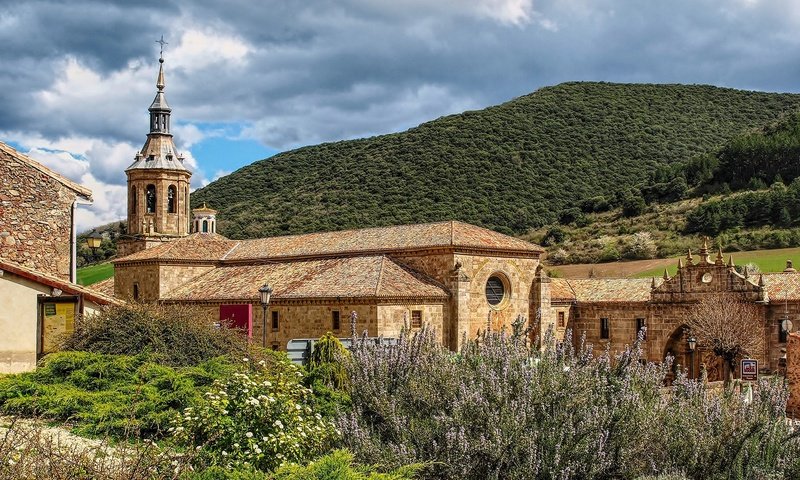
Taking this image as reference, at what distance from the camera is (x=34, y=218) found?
16703mm

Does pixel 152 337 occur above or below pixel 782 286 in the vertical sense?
below

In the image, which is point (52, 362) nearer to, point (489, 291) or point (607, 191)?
point (489, 291)

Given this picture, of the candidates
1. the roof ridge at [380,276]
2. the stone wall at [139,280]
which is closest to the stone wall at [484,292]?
the roof ridge at [380,276]

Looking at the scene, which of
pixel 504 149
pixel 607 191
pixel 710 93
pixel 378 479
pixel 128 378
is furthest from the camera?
pixel 710 93

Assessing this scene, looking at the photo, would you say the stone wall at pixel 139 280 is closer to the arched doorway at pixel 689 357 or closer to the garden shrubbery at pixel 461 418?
the arched doorway at pixel 689 357

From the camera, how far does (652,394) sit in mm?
10938

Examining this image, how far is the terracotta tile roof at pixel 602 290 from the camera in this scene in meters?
37.3

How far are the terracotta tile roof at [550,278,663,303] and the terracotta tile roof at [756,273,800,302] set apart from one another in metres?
4.34

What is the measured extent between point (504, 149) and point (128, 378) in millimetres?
80574

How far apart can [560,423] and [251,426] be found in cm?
343

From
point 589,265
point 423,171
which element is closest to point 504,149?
point 423,171

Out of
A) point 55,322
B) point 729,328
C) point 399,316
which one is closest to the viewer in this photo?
point 55,322

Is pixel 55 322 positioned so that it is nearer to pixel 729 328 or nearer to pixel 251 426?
pixel 251 426

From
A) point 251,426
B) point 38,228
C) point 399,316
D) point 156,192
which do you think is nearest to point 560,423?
point 251,426
